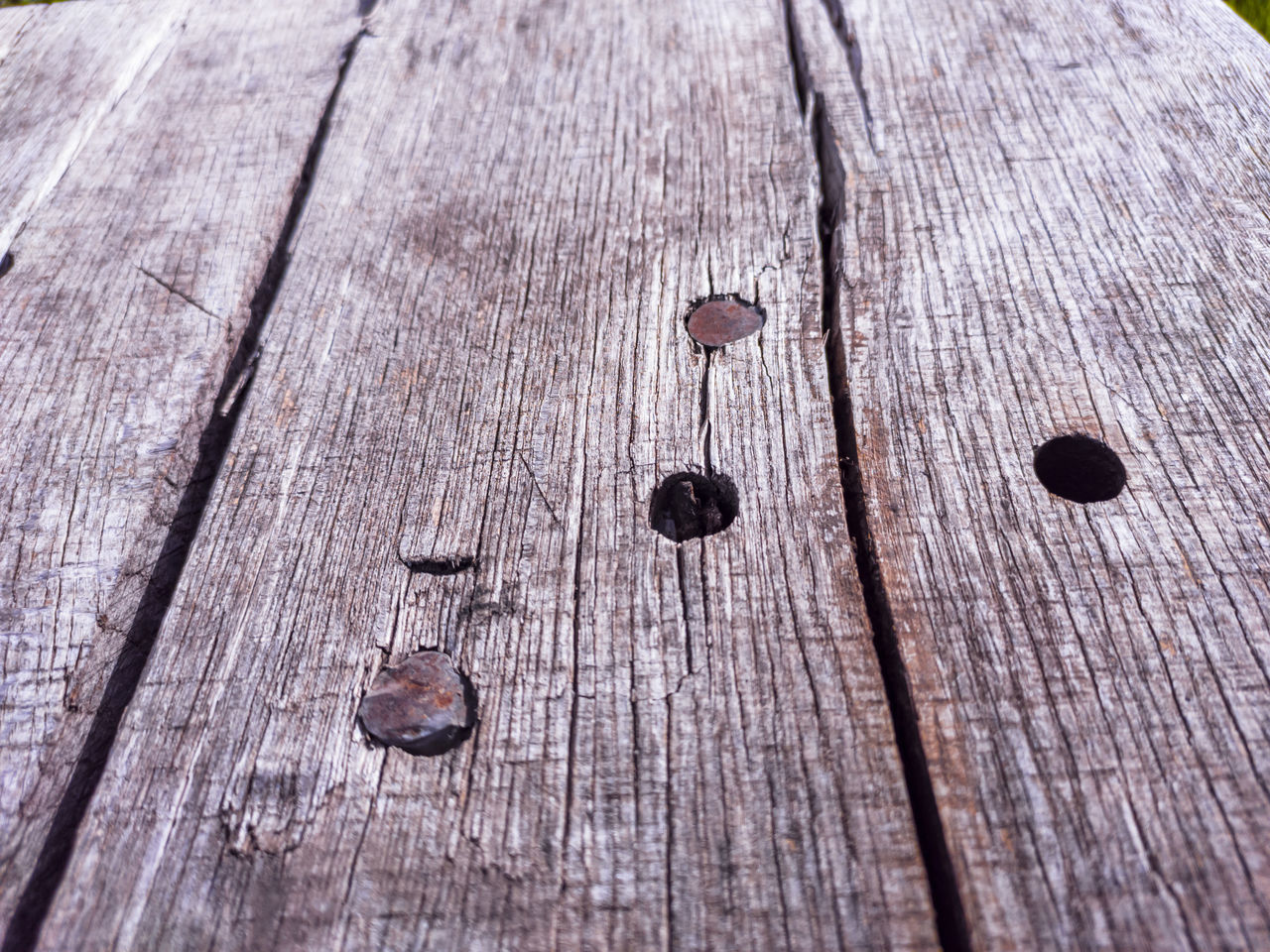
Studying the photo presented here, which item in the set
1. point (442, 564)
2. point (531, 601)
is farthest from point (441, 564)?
point (531, 601)

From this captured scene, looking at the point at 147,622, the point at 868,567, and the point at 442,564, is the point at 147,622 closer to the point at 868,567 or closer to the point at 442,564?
the point at 442,564


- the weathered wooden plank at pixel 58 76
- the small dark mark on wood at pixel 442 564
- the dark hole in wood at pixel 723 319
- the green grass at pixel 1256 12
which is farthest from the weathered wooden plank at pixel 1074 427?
the weathered wooden plank at pixel 58 76

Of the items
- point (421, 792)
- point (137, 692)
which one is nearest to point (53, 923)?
point (137, 692)

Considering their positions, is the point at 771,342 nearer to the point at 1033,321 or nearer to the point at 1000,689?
the point at 1033,321

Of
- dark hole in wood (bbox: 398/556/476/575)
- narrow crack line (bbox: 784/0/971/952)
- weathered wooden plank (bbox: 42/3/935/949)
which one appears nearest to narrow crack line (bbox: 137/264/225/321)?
weathered wooden plank (bbox: 42/3/935/949)

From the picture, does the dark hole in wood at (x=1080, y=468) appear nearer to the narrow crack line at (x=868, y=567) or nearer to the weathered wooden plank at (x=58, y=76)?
the narrow crack line at (x=868, y=567)
